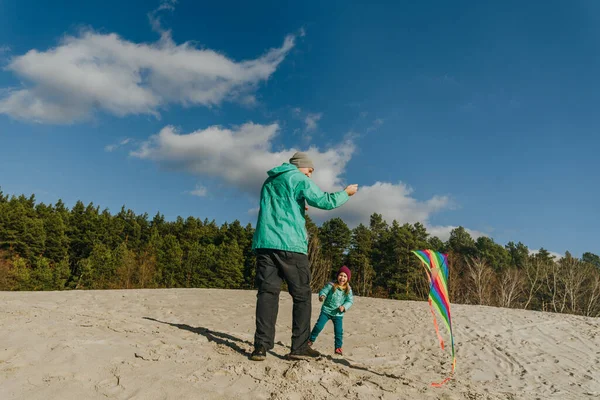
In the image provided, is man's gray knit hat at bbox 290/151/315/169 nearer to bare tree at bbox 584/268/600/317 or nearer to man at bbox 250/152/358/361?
man at bbox 250/152/358/361

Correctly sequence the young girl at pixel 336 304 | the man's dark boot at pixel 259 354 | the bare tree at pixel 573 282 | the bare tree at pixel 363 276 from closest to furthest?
1. the man's dark boot at pixel 259 354
2. the young girl at pixel 336 304
3. the bare tree at pixel 573 282
4. the bare tree at pixel 363 276

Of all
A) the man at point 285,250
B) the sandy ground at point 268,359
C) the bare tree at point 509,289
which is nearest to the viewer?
the sandy ground at point 268,359

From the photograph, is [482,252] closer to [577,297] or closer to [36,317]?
[577,297]

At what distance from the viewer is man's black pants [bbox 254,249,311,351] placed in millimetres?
4016

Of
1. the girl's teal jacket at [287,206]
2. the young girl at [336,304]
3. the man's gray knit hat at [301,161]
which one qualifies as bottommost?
the young girl at [336,304]

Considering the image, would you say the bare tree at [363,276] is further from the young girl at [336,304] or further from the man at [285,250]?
the man at [285,250]

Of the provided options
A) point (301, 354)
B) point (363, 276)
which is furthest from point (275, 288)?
point (363, 276)

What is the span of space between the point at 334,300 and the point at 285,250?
284cm

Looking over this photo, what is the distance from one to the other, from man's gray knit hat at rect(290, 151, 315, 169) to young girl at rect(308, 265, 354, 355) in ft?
8.85

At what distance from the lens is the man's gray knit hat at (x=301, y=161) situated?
4504 mm

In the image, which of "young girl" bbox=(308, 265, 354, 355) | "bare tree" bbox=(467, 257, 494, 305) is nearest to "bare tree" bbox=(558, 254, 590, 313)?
"bare tree" bbox=(467, 257, 494, 305)

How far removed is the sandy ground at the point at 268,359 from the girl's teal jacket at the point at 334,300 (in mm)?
708

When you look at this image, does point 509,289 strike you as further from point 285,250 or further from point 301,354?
point 285,250

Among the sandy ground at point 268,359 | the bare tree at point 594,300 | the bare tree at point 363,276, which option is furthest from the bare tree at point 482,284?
the sandy ground at point 268,359
